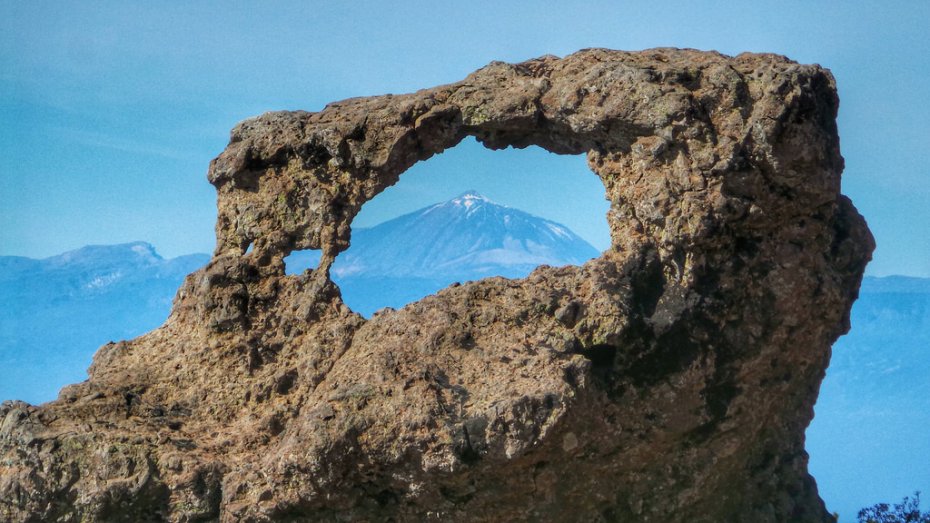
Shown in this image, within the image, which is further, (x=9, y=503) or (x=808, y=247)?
(x=808, y=247)

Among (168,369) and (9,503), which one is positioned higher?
(168,369)

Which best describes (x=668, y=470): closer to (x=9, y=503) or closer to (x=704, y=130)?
(x=704, y=130)

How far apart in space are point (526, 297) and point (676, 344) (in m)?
1.20

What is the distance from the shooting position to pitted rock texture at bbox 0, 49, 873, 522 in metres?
8.62

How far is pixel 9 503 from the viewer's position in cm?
905

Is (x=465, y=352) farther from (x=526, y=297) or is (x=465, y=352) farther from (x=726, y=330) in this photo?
(x=726, y=330)

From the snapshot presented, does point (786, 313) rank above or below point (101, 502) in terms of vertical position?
above

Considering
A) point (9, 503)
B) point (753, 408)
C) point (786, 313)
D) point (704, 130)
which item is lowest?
point (9, 503)

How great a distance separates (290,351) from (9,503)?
2321 millimetres

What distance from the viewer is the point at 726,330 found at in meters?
9.46

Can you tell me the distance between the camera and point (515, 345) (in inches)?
348

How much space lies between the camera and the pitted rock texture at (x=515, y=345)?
862cm

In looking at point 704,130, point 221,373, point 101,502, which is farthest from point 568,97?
point 101,502

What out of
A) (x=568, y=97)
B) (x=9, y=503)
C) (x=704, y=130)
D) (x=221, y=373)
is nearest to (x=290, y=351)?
(x=221, y=373)
